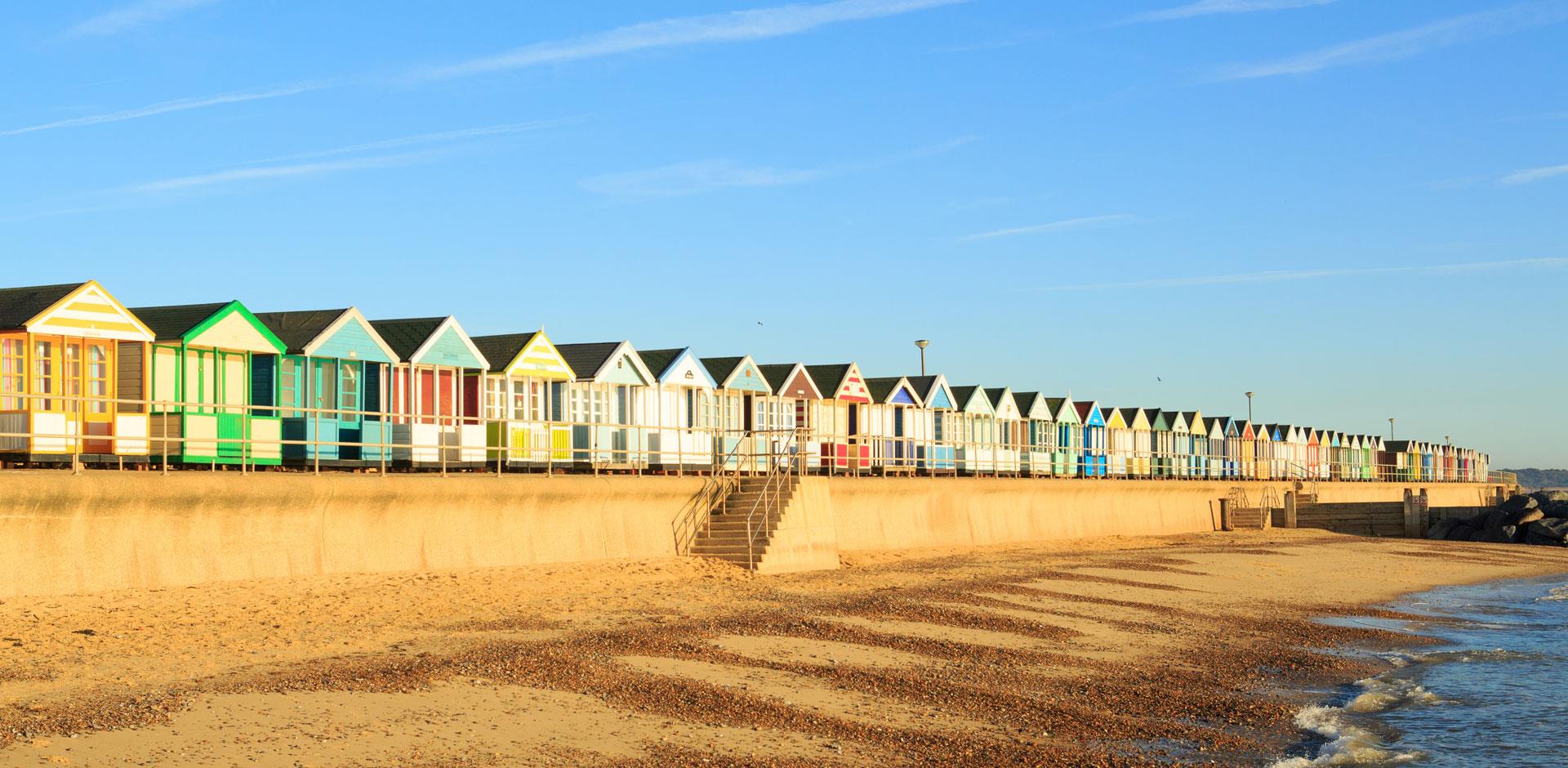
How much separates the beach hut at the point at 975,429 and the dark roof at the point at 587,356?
Answer: 18903 mm

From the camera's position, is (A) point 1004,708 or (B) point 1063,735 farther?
(A) point 1004,708

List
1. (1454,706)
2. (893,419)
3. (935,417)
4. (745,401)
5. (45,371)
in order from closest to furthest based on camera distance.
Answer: (1454,706) < (45,371) < (745,401) < (893,419) < (935,417)

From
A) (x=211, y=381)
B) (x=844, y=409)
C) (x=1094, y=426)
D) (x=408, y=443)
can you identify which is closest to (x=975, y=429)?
(x=844, y=409)

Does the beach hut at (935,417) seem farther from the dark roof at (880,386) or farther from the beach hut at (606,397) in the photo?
the beach hut at (606,397)

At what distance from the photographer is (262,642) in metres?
17.0

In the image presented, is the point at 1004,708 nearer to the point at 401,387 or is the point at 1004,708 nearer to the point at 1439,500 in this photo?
the point at 401,387

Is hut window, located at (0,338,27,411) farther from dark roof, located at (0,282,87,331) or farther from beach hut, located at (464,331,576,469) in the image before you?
beach hut, located at (464,331,576,469)

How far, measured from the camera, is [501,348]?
33375 millimetres

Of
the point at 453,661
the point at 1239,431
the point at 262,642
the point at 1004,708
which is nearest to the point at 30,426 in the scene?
the point at 262,642

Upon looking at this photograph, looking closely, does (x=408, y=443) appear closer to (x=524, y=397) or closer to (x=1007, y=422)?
(x=524, y=397)

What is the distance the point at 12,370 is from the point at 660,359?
57.9ft

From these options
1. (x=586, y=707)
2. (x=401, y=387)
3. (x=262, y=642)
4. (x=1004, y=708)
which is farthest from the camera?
(x=401, y=387)

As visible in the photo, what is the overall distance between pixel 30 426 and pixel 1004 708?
50.8 ft

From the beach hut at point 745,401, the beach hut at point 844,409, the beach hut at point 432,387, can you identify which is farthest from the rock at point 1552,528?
the beach hut at point 432,387
